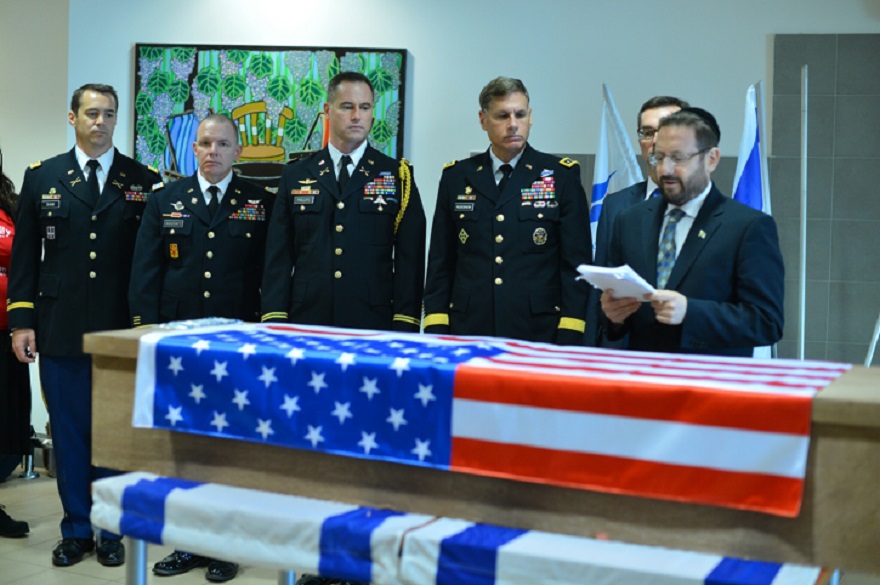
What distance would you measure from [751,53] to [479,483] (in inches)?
147

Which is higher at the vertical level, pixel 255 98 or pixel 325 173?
pixel 255 98

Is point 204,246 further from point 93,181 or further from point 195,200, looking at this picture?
point 93,181

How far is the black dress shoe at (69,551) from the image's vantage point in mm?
3967

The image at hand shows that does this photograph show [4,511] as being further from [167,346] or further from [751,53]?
[751,53]

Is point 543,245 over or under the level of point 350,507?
over

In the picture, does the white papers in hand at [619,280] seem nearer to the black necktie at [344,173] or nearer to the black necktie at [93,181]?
the black necktie at [344,173]

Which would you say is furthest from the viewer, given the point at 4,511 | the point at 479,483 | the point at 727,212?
the point at 4,511

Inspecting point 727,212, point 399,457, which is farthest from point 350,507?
point 727,212

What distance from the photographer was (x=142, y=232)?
4020 millimetres

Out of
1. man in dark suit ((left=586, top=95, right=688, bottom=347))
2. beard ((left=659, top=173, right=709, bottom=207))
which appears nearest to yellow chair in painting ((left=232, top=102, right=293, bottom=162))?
man in dark suit ((left=586, top=95, right=688, bottom=347))

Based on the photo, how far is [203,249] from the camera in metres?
3.97

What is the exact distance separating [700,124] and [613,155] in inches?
88.3

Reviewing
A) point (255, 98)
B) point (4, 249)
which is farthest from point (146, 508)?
point (255, 98)

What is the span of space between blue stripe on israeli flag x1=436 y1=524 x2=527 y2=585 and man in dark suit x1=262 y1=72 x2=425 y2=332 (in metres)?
1.90
